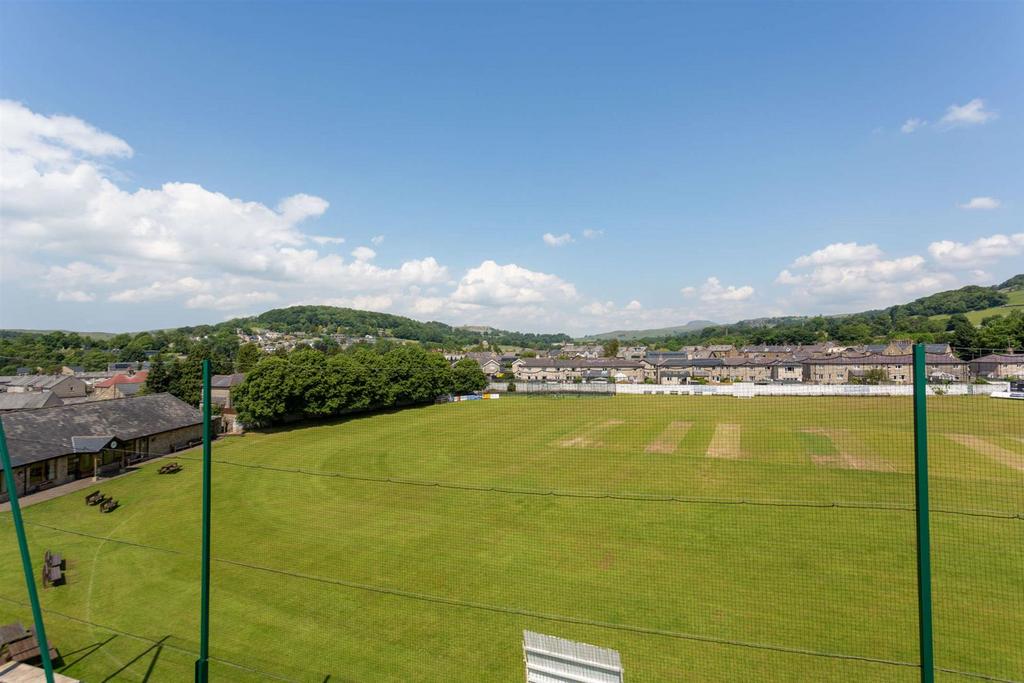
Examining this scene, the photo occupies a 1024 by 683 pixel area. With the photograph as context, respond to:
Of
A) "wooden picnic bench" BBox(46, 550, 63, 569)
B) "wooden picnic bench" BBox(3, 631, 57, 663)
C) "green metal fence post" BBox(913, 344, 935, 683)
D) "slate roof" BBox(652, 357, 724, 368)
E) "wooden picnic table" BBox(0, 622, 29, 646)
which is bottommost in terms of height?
"wooden picnic bench" BBox(46, 550, 63, 569)

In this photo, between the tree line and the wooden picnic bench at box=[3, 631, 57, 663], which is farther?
the tree line

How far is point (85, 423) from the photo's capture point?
13516 mm

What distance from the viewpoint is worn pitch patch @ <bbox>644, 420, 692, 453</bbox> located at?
15084 mm

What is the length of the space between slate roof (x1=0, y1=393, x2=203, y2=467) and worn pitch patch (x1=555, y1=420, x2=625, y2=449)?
1358 cm

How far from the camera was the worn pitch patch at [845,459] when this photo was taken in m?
11.8

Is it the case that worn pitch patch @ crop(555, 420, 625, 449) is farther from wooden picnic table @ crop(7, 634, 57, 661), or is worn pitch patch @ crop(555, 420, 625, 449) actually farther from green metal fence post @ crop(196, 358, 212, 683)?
green metal fence post @ crop(196, 358, 212, 683)

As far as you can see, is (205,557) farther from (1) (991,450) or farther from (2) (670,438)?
(1) (991,450)

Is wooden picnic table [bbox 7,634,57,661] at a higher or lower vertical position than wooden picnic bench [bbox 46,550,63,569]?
higher

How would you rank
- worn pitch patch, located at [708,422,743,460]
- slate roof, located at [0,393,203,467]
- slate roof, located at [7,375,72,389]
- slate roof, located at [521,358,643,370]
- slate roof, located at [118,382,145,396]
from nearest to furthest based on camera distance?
slate roof, located at [0,393,203,467] < worn pitch patch, located at [708,422,743,460] < slate roof, located at [7,375,72,389] < slate roof, located at [118,382,145,396] < slate roof, located at [521,358,643,370]

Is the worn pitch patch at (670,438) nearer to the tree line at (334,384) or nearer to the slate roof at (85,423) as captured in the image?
the tree line at (334,384)

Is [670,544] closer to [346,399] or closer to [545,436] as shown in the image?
[545,436]

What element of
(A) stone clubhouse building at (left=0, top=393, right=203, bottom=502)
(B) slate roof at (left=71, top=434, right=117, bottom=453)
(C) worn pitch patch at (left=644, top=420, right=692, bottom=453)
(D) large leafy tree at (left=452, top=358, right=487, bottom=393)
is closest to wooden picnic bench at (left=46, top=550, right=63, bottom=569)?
(A) stone clubhouse building at (left=0, top=393, right=203, bottom=502)

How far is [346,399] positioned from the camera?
862 inches

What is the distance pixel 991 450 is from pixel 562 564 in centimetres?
1346
